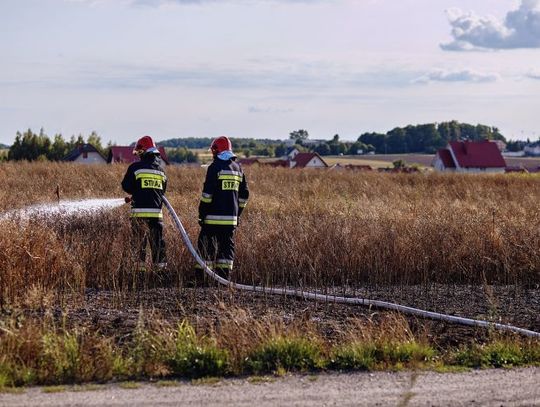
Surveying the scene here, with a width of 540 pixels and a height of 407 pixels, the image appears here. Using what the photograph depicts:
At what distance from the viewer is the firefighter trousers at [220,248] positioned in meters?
10.8

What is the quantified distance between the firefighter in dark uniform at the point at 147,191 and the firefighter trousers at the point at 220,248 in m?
0.65

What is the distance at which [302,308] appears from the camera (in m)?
9.15

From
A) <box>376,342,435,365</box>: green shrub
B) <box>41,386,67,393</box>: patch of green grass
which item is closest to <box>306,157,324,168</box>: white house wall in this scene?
<box>376,342,435,365</box>: green shrub

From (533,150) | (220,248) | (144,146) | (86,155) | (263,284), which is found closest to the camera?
(263,284)

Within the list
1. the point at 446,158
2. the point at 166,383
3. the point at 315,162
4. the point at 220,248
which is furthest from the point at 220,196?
the point at 446,158

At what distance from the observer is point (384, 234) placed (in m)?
12.1

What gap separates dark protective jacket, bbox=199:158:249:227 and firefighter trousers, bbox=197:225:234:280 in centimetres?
9

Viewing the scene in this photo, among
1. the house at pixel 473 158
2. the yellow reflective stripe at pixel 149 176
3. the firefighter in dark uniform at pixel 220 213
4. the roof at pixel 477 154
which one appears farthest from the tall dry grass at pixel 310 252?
the roof at pixel 477 154

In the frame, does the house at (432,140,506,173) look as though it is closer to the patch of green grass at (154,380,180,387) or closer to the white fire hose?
the white fire hose

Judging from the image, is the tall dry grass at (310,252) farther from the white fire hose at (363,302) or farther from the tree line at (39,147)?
the tree line at (39,147)

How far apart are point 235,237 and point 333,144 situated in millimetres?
107266

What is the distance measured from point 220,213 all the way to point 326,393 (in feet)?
16.1

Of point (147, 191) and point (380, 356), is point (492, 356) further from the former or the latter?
point (147, 191)

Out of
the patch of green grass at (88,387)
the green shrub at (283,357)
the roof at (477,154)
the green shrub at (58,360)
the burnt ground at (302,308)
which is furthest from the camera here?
the roof at (477,154)
